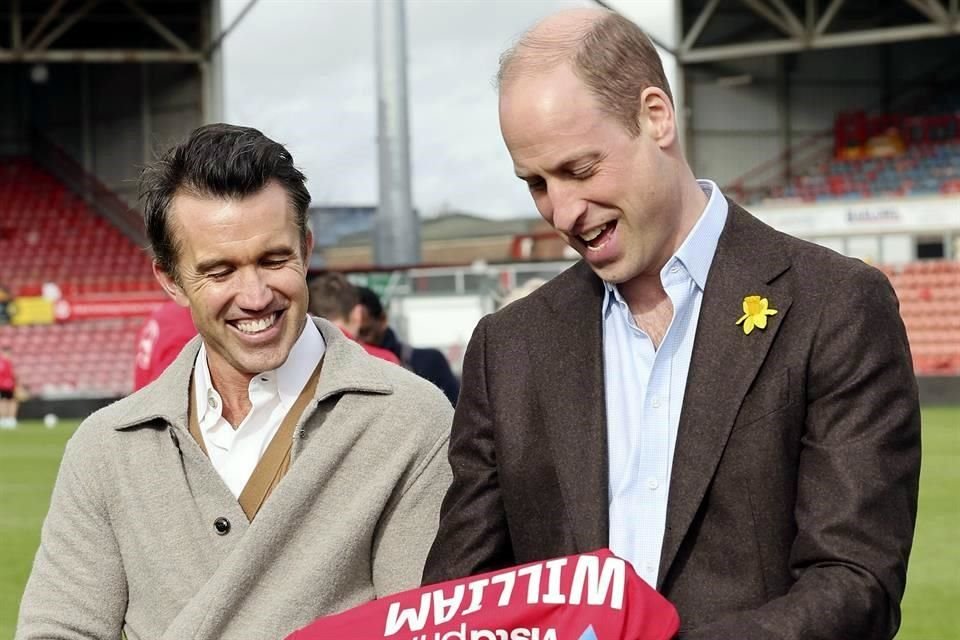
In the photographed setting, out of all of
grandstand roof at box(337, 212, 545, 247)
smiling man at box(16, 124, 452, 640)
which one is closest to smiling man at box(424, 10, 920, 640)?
smiling man at box(16, 124, 452, 640)

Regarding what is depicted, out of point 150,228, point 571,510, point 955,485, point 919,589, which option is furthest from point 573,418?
point 955,485

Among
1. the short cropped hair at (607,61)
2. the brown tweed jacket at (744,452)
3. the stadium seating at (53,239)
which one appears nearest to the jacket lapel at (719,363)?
the brown tweed jacket at (744,452)

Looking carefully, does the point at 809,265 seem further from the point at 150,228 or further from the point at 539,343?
the point at 150,228

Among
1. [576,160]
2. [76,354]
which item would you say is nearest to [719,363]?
[576,160]

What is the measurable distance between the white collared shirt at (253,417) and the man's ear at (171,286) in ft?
0.48

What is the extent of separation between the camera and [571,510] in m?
2.19

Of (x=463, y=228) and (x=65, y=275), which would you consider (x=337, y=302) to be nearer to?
(x=65, y=275)

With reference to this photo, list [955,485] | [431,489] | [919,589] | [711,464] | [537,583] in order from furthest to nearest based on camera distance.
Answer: [955,485], [919,589], [431,489], [711,464], [537,583]

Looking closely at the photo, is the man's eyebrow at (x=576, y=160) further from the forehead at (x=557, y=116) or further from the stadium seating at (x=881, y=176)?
the stadium seating at (x=881, y=176)

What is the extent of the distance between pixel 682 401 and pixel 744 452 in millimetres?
115

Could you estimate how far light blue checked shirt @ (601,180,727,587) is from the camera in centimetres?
216

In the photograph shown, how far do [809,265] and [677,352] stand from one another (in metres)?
0.22

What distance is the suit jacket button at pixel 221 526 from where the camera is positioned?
250 cm

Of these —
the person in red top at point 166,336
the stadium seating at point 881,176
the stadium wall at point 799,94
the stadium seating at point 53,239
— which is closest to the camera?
the person in red top at point 166,336
